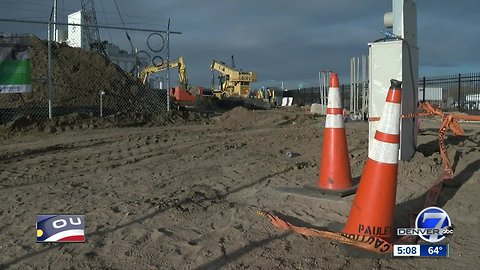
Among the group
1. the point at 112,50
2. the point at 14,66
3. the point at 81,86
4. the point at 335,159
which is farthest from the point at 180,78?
the point at 335,159

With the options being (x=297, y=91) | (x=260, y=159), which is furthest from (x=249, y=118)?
(x=297, y=91)

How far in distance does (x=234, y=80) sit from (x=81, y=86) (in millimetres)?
22288

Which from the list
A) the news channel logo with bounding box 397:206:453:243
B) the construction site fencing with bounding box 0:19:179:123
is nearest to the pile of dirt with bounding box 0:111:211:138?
the construction site fencing with bounding box 0:19:179:123

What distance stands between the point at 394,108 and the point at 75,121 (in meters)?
11.1

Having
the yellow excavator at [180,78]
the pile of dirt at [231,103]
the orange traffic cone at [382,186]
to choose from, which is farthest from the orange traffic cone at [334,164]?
the pile of dirt at [231,103]

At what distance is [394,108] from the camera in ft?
12.6

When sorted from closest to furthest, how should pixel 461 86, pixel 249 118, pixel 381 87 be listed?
pixel 381 87 < pixel 249 118 < pixel 461 86

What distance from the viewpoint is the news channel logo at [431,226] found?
3691 millimetres

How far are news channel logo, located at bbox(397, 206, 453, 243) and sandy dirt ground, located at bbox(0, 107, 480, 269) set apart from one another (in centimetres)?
20

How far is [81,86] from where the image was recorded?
1627 cm

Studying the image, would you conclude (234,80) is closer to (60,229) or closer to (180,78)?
(180,78)

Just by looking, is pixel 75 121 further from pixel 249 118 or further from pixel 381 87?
pixel 381 87

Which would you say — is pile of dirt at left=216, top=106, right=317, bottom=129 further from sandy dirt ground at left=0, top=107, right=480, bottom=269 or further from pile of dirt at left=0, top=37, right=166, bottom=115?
sandy dirt ground at left=0, top=107, right=480, bottom=269

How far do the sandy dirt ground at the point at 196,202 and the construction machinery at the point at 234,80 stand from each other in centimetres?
2838
